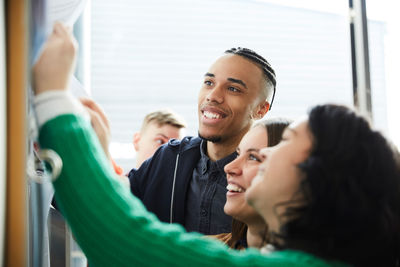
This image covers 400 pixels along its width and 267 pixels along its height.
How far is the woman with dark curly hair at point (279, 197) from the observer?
22.3 inches

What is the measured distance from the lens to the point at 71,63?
599 millimetres

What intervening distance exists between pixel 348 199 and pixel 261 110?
92 cm

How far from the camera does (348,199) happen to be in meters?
0.62

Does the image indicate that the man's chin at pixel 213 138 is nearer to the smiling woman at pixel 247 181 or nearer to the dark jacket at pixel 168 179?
the dark jacket at pixel 168 179

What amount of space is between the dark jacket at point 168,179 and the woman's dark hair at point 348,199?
65 cm

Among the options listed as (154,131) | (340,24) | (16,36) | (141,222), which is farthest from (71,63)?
(340,24)

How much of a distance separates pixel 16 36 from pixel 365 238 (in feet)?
2.20

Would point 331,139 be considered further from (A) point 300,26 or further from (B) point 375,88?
(A) point 300,26

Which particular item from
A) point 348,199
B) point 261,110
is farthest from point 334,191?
point 261,110

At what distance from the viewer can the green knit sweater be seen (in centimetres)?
56

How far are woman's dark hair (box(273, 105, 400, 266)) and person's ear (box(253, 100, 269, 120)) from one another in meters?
0.80

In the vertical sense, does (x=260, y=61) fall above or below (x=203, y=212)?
above

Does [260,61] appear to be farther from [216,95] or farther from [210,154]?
[210,154]

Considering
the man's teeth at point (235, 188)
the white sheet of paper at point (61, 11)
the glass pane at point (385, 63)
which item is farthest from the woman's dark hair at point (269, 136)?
the glass pane at point (385, 63)
